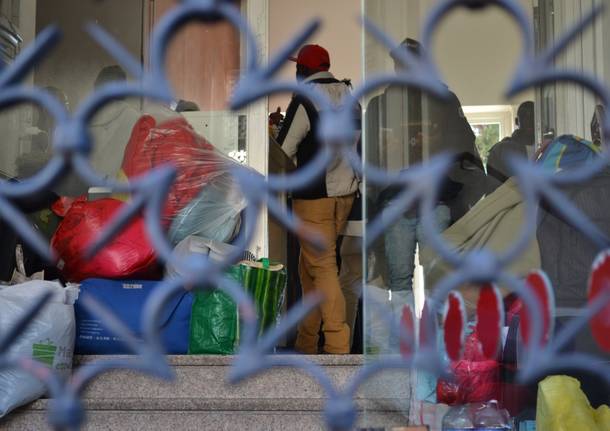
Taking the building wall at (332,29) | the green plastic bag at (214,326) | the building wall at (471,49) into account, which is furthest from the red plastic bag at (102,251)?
the building wall at (332,29)

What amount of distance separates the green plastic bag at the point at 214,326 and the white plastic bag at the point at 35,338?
0.48 m

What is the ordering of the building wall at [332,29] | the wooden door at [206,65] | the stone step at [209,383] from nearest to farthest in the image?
the stone step at [209,383]
the wooden door at [206,65]
the building wall at [332,29]

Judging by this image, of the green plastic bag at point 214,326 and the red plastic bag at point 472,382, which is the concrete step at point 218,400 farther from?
the green plastic bag at point 214,326

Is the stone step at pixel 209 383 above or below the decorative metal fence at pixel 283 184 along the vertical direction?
below

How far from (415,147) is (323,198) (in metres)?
1.35

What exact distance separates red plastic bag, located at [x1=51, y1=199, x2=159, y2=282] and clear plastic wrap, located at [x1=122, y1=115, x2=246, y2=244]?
0.15 m

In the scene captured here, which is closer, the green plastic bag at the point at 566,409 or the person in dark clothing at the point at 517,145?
the green plastic bag at the point at 566,409

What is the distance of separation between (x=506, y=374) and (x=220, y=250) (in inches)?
56.7

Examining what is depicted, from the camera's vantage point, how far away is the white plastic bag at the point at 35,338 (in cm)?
269

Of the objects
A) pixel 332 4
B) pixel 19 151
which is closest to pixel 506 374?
pixel 19 151

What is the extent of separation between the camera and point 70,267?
12.0 ft

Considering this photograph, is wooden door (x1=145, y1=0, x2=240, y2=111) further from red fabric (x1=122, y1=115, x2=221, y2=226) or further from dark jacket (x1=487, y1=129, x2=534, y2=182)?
dark jacket (x1=487, y1=129, x2=534, y2=182)

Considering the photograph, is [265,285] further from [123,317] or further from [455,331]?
[455,331]

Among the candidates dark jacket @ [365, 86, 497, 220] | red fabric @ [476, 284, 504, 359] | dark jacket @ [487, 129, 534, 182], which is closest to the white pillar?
dark jacket @ [487, 129, 534, 182]
